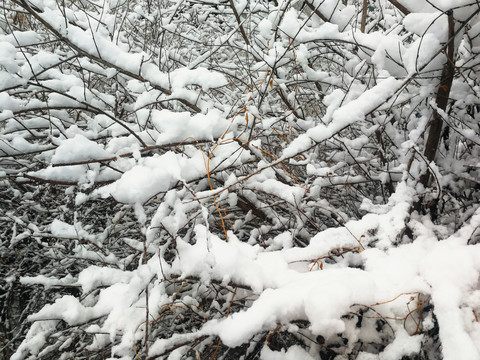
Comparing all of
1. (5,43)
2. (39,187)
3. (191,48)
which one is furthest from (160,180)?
(191,48)

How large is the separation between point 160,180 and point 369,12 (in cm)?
294

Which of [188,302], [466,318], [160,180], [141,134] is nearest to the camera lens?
[466,318]

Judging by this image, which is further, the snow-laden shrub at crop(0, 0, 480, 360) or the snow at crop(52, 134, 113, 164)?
the snow at crop(52, 134, 113, 164)

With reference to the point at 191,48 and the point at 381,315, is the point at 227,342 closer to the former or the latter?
the point at 381,315

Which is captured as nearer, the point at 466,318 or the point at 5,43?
the point at 466,318

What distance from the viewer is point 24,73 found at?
151 cm

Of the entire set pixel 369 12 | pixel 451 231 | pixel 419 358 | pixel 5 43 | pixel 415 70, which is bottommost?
pixel 419 358

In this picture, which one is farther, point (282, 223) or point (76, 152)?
point (282, 223)

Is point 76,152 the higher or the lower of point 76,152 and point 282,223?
the higher

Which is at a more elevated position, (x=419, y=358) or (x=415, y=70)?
(x=415, y=70)

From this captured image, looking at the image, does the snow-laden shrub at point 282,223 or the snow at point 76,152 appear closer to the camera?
the snow-laden shrub at point 282,223

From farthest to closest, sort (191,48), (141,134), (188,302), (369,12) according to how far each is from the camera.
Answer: (191,48) → (369,12) → (141,134) → (188,302)

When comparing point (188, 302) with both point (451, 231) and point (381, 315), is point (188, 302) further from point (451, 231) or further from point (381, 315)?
point (451, 231)

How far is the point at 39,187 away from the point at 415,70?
2.77m
